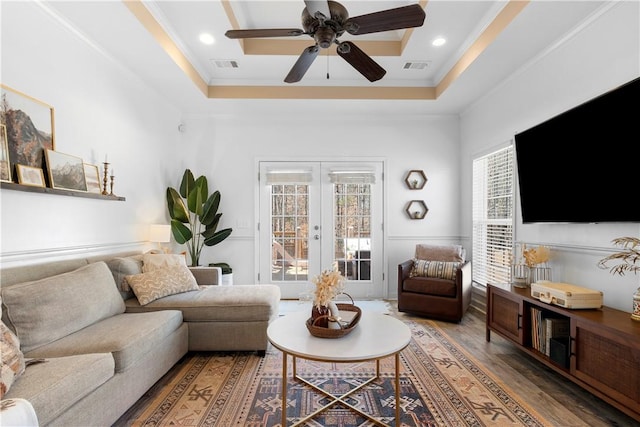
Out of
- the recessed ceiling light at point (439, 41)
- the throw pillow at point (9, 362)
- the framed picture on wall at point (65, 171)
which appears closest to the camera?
the throw pillow at point (9, 362)

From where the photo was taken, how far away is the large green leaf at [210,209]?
4.29 meters

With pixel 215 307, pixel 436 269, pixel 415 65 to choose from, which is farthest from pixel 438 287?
pixel 415 65

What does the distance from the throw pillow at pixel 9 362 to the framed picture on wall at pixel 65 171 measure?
1.29m

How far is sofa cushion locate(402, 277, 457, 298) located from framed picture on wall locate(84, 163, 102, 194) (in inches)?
133

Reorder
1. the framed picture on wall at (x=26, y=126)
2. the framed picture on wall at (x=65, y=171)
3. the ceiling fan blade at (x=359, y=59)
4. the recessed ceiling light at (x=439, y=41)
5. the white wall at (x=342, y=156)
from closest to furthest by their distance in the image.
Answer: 1. the framed picture on wall at (x=26, y=126)
2. the ceiling fan blade at (x=359, y=59)
3. the framed picture on wall at (x=65, y=171)
4. the recessed ceiling light at (x=439, y=41)
5. the white wall at (x=342, y=156)

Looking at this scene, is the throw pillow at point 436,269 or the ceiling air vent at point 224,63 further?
the throw pillow at point 436,269

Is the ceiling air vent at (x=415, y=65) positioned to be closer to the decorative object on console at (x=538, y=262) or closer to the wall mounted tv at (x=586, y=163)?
the wall mounted tv at (x=586, y=163)

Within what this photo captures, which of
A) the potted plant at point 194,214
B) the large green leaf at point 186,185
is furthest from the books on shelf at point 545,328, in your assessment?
the large green leaf at point 186,185

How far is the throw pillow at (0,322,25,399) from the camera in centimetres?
132

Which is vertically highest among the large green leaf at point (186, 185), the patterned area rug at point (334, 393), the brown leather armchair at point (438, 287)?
the large green leaf at point (186, 185)

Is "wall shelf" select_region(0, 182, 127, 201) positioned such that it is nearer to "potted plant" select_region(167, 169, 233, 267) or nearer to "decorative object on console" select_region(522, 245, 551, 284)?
"potted plant" select_region(167, 169, 233, 267)

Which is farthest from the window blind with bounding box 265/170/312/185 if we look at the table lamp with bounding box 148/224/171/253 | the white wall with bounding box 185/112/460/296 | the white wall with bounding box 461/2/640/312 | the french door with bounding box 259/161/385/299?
the white wall with bounding box 461/2/640/312

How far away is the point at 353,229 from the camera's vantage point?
15.6 feet

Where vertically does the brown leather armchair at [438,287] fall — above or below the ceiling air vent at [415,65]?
below
